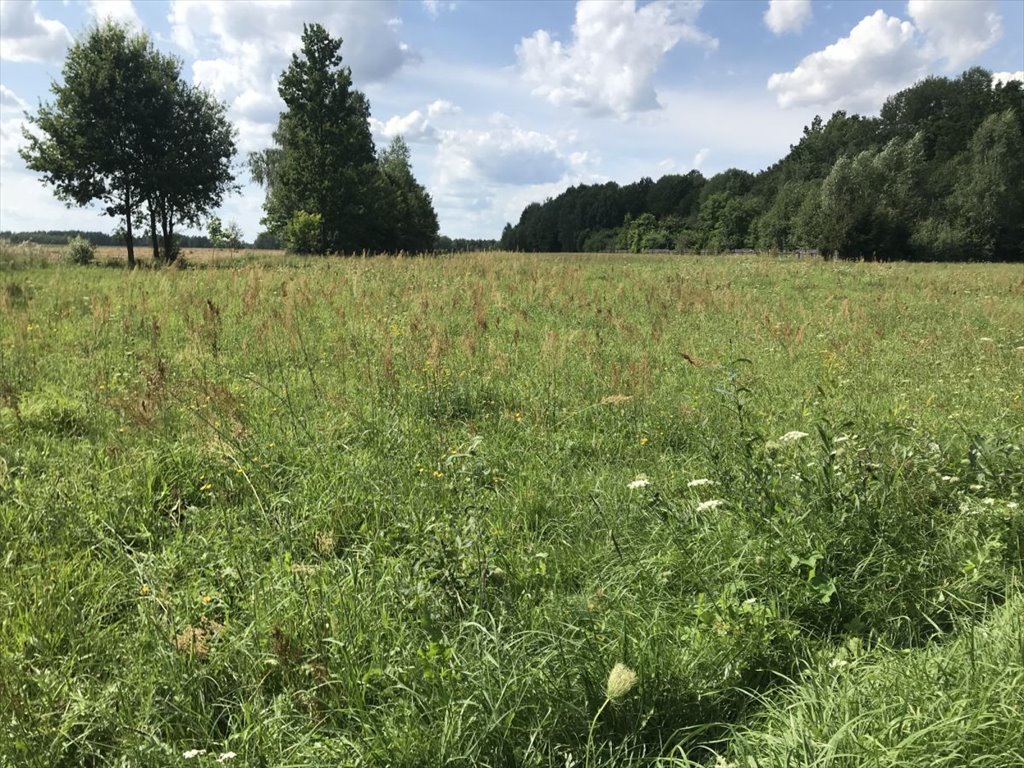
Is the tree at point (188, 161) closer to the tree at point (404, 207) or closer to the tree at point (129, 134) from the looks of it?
the tree at point (129, 134)

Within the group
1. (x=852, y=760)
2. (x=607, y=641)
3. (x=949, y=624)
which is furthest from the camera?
(x=949, y=624)

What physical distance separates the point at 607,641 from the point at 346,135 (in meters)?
37.5

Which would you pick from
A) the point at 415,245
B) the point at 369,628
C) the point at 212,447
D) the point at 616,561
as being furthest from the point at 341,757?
the point at 415,245

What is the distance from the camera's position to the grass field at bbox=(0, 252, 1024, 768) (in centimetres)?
194

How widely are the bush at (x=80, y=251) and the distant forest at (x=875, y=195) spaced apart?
42148mm

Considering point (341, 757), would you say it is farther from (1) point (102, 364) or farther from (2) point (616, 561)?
(1) point (102, 364)

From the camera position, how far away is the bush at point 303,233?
3197cm

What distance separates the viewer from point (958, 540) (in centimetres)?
297

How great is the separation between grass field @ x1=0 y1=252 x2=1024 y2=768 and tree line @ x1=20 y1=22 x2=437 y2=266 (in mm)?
13713

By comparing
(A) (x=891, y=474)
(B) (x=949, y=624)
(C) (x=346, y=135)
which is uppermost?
(C) (x=346, y=135)

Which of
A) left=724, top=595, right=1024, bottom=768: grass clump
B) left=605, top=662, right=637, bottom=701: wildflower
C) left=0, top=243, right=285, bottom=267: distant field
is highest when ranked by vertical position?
left=0, top=243, right=285, bottom=267: distant field

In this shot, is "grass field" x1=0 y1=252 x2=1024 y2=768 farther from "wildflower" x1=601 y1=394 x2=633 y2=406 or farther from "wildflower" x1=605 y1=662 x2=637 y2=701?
"wildflower" x1=601 y1=394 x2=633 y2=406

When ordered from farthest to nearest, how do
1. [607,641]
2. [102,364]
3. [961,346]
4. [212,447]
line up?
[961,346], [102,364], [212,447], [607,641]

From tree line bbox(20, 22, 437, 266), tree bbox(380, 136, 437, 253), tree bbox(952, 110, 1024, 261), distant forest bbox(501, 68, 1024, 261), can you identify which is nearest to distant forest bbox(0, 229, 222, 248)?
tree line bbox(20, 22, 437, 266)
